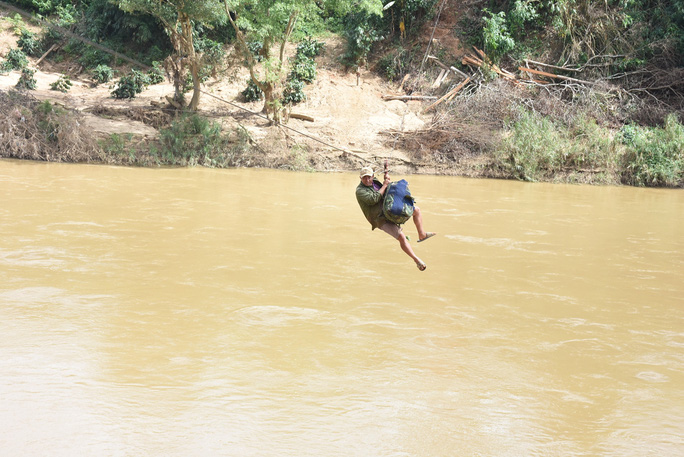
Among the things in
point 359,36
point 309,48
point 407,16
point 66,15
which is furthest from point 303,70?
point 66,15

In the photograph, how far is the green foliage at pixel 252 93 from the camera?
23.5m

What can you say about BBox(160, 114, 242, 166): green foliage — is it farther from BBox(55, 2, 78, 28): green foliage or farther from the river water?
BBox(55, 2, 78, 28): green foliage

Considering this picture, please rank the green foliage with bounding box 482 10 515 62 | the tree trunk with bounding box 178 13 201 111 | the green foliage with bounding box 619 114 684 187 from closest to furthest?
the green foliage with bounding box 619 114 684 187 < the tree trunk with bounding box 178 13 201 111 < the green foliage with bounding box 482 10 515 62

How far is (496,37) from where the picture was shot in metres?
23.0

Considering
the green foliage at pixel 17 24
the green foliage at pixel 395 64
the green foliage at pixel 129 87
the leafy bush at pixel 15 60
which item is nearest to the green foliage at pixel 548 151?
the green foliage at pixel 395 64

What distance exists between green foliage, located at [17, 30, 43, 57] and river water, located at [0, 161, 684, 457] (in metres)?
16.3

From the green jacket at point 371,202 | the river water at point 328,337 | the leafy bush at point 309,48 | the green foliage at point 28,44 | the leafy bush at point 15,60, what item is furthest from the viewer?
the green foliage at point 28,44

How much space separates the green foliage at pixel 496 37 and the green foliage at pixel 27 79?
15.5m

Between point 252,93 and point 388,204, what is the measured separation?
1688 centimetres

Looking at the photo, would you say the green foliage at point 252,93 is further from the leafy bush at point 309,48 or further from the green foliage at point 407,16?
the green foliage at point 407,16

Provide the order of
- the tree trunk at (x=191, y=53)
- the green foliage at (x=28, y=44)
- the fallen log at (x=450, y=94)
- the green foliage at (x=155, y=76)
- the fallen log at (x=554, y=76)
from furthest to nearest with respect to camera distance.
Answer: the green foliage at (x=28, y=44), the green foliage at (x=155, y=76), the fallen log at (x=450, y=94), the fallen log at (x=554, y=76), the tree trunk at (x=191, y=53)

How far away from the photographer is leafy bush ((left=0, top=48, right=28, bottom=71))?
948 inches

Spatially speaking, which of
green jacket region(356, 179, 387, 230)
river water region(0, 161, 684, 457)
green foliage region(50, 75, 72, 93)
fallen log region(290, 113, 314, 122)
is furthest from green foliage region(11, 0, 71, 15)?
green jacket region(356, 179, 387, 230)

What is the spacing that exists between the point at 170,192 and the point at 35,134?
7109 millimetres
